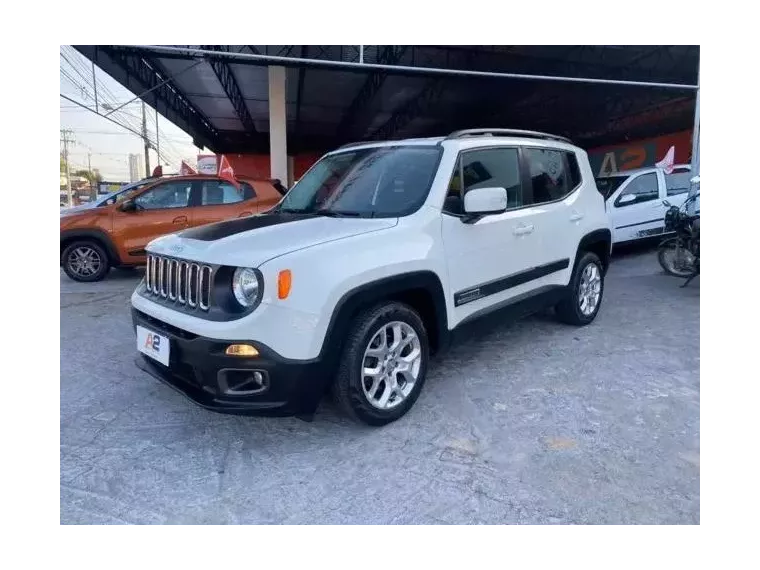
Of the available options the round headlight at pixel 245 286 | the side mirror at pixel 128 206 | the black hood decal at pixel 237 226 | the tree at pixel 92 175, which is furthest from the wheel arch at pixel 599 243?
the tree at pixel 92 175

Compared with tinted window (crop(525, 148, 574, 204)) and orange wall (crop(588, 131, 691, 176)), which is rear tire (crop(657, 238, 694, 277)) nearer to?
tinted window (crop(525, 148, 574, 204))

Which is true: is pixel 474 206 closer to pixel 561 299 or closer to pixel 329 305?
pixel 329 305

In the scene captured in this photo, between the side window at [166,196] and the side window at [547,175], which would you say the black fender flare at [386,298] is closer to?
the side window at [547,175]

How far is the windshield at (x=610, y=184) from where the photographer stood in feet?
30.9

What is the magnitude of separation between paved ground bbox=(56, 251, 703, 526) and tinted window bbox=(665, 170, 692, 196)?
5944mm

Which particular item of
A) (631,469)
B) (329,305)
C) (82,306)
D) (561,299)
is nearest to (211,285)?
(329,305)

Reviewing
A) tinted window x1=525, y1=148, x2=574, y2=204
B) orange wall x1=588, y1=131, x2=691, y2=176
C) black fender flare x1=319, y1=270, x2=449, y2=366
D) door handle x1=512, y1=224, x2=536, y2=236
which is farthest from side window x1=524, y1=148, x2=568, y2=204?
orange wall x1=588, y1=131, x2=691, y2=176

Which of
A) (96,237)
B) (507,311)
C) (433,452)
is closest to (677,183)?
(507,311)

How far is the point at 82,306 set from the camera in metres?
6.49

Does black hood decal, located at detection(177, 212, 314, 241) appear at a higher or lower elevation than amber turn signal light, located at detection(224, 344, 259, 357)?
higher

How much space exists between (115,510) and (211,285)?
1175mm

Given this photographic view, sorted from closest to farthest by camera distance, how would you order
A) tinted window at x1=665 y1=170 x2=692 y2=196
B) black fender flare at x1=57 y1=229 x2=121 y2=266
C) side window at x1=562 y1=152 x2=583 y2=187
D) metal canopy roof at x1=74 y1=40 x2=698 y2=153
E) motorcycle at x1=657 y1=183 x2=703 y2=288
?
side window at x1=562 y1=152 x2=583 y2=187 < motorcycle at x1=657 y1=183 x2=703 y2=288 < black fender flare at x1=57 y1=229 x2=121 y2=266 < tinted window at x1=665 y1=170 x2=692 y2=196 < metal canopy roof at x1=74 y1=40 x2=698 y2=153

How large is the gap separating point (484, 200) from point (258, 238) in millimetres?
1444

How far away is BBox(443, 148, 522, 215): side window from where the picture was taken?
3.56 meters
